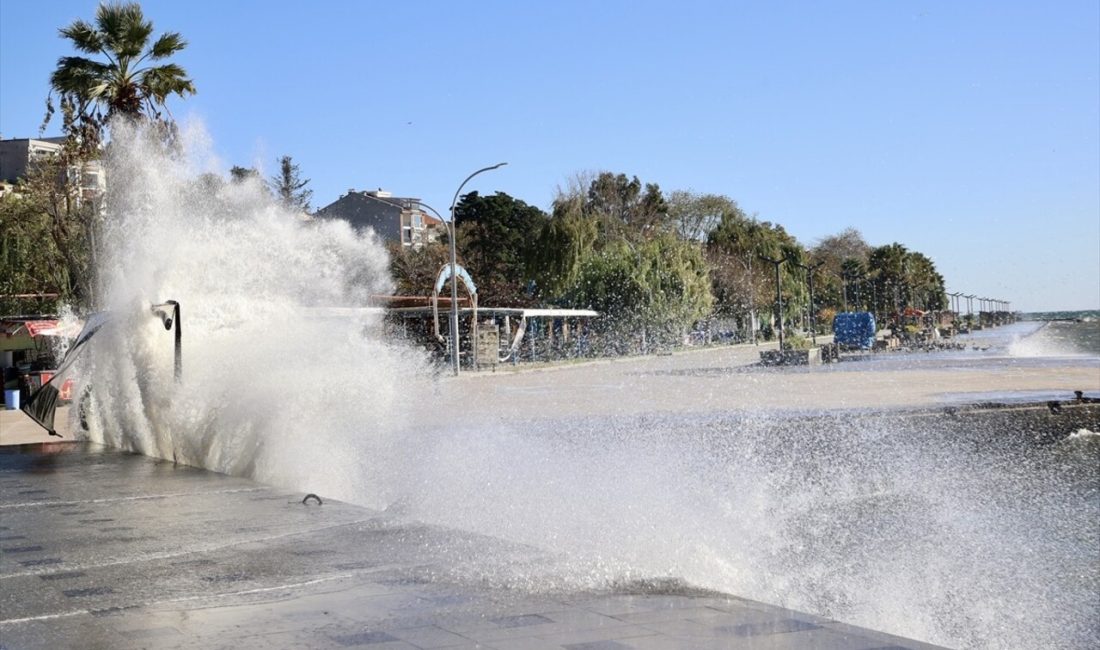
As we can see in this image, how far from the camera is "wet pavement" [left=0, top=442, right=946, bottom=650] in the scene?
14.6ft

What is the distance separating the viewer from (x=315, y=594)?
5391mm

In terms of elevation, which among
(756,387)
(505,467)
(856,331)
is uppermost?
(856,331)

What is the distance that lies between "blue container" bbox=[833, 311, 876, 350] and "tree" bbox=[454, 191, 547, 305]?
846 inches

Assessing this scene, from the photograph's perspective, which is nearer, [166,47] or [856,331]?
[166,47]

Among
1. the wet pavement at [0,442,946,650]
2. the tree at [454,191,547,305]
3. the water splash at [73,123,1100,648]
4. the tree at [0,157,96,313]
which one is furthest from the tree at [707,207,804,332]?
the wet pavement at [0,442,946,650]

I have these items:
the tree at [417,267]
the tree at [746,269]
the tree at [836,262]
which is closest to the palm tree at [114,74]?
the tree at [417,267]

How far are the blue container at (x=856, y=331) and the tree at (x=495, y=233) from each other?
21481 mm

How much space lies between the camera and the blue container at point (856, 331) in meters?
62.6

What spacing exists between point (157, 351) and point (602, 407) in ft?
41.0

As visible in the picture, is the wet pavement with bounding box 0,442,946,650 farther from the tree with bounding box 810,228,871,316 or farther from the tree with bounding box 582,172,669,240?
the tree with bounding box 810,228,871,316

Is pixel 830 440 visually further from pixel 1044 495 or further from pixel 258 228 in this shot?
pixel 258 228

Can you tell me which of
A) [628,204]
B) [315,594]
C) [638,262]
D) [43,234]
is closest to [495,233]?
[628,204]

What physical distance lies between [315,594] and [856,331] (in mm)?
60919

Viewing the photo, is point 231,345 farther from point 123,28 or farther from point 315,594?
point 123,28
